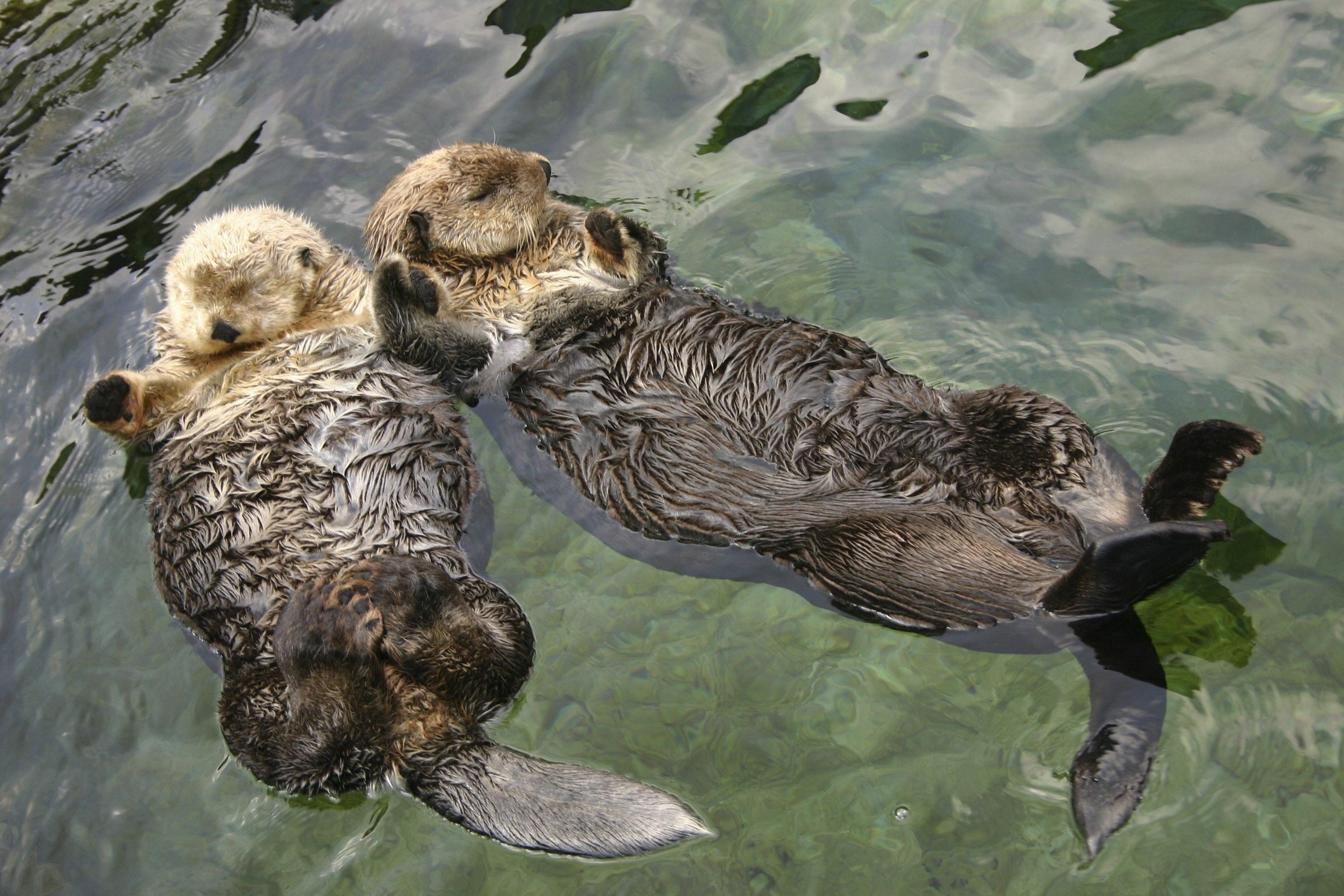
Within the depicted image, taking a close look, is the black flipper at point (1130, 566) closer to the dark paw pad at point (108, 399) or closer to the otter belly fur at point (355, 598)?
the otter belly fur at point (355, 598)

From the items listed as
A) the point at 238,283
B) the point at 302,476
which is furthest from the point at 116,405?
the point at 302,476

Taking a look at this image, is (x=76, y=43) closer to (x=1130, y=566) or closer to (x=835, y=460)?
(x=835, y=460)

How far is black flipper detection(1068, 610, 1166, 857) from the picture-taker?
7.29 ft

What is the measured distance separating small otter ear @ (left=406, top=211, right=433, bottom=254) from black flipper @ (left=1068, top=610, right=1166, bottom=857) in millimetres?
2586

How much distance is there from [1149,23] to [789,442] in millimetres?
3035

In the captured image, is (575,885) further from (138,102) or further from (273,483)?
(138,102)

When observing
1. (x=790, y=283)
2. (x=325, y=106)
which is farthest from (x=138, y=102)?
(x=790, y=283)

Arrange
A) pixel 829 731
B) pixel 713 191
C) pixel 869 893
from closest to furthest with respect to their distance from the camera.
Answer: pixel 869 893 < pixel 829 731 < pixel 713 191

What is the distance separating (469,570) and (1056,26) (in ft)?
12.3

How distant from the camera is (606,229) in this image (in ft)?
11.4

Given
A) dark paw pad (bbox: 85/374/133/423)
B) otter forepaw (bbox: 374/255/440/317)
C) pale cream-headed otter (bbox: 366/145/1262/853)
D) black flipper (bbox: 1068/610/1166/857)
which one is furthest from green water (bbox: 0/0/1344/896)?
otter forepaw (bbox: 374/255/440/317)

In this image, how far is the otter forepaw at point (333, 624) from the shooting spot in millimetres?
2344

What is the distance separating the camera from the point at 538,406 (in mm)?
3246

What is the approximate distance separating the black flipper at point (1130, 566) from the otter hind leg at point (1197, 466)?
8.4 inches
